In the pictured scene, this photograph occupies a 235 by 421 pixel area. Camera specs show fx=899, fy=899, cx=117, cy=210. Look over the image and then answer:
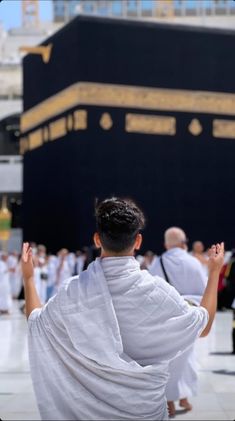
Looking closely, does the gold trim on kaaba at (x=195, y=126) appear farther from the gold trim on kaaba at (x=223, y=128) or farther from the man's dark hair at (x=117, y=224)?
the man's dark hair at (x=117, y=224)

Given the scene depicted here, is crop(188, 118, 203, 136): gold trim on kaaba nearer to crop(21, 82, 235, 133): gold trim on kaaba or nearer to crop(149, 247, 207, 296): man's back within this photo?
crop(21, 82, 235, 133): gold trim on kaaba

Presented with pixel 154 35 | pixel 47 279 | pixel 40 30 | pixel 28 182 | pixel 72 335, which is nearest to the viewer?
pixel 72 335

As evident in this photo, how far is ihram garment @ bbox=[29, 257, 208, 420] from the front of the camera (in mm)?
2211

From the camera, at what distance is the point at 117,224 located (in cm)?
229

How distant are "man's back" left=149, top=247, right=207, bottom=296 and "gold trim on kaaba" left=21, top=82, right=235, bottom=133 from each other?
→ 1352 centimetres

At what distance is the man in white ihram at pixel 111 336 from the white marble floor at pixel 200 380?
146cm

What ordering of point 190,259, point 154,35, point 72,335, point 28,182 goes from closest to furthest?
point 72,335 < point 190,259 < point 154,35 < point 28,182

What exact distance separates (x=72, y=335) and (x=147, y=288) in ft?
0.72

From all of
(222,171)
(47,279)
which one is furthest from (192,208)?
(47,279)

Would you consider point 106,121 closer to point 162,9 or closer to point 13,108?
point 162,9

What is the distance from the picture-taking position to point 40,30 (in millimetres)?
34719

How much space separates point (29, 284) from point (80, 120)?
16.4 meters

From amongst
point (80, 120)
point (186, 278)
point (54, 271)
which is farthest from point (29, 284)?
A: point (80, 120)

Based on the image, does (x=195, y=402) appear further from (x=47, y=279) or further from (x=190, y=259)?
(x=47, y=279)
